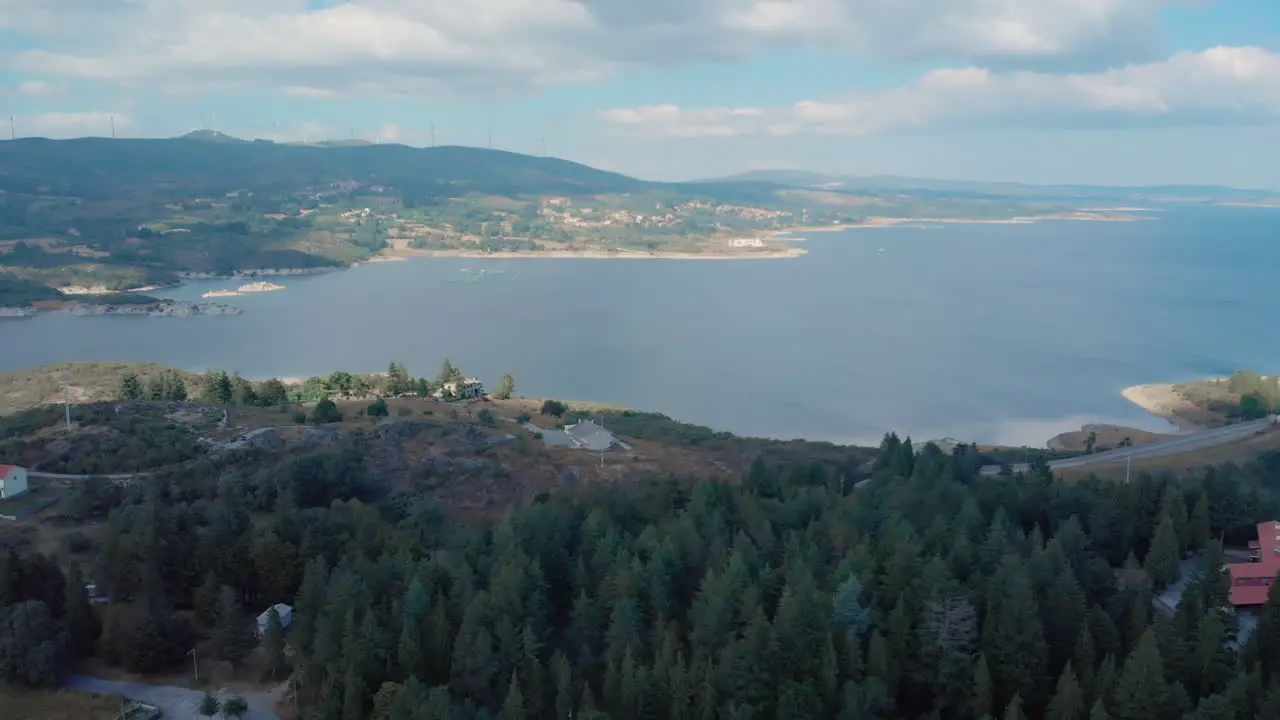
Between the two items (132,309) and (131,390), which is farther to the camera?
(132,309)

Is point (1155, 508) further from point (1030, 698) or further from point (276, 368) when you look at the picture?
point (276, 368)

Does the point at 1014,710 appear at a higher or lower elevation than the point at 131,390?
higher

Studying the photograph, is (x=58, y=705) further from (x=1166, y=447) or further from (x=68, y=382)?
(x=68, y=382)

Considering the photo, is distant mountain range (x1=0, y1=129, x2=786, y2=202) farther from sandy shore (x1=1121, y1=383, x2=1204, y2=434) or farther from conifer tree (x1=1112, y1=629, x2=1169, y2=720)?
conifer tree (x1=1112, y1=629, x2=1169, y2=720)

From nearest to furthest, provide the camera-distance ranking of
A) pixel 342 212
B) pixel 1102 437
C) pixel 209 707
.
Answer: pixel 209 707 < pixel 1102 437 < pixel 342 212

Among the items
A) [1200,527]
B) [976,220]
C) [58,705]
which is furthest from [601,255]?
[58,705]

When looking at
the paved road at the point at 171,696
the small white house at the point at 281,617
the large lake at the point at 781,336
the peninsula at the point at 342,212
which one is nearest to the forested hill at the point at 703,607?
the small white house at the point at 281,617
